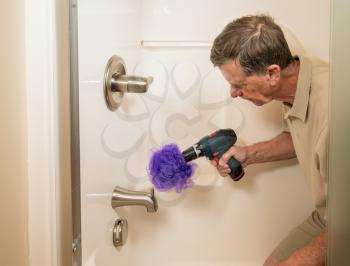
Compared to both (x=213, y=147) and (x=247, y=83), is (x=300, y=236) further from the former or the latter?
(x=247, y=83)

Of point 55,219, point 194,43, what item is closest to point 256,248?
point 194,43

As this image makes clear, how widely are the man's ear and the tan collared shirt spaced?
0.07 metres

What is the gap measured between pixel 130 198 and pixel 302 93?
654mm

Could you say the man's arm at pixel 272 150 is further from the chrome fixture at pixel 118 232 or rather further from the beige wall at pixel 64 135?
the beige wall at pixel 64 135

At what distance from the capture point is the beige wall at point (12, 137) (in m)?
0.59

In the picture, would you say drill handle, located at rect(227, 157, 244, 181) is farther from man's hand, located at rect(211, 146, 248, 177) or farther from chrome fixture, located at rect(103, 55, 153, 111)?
chrome fixture, located at rect(103, 55, 153, 111)

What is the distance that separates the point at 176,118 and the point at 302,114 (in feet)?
1.92

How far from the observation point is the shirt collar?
46.8 inches

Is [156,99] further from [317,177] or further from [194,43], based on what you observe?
[317,177]

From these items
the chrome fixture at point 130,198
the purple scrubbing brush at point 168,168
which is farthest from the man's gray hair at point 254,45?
the chrome fixture at point 130,198

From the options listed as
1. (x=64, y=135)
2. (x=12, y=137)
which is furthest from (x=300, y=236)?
(x=12, y=137)

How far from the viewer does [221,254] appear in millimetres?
1609

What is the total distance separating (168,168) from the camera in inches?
48.9

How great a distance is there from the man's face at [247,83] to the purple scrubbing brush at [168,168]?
0.99ft
